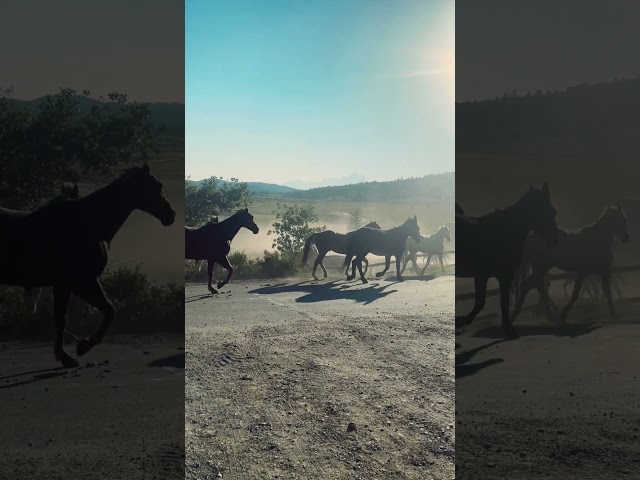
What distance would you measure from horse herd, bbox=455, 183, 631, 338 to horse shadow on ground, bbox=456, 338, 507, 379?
8.0 inches

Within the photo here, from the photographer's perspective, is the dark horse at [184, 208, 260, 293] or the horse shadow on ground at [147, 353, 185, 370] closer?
the horse shadow on ground at [147, 353, 185, 370]

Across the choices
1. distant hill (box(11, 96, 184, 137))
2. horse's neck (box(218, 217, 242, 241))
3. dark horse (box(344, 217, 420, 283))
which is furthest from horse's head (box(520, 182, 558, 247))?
dark horse (box(344, 217, 420, 283))

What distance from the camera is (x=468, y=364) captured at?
10.4ft

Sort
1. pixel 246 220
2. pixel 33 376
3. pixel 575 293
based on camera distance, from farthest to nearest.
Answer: pixel 246 220 → pixel 575 293 → pixel 33 376

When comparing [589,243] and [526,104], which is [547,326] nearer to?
[589,243]

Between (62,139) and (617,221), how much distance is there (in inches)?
159

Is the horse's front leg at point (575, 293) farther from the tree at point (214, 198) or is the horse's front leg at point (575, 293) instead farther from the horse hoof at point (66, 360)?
the tree at point (214, 198)

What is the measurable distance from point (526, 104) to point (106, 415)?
11.8 feet

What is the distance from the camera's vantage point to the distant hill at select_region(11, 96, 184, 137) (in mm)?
3117

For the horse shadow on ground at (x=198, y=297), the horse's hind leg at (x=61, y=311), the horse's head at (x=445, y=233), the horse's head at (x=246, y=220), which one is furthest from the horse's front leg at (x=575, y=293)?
the horse's head at (x=445, y=233)

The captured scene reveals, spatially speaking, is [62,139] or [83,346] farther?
[62,139]

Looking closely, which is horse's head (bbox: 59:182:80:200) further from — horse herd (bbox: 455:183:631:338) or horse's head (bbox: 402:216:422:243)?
horse's head (bbox: 402:216:422:243)

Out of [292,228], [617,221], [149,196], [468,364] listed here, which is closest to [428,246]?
[292,228]

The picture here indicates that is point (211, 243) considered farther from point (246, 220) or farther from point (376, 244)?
point (376, 244)
